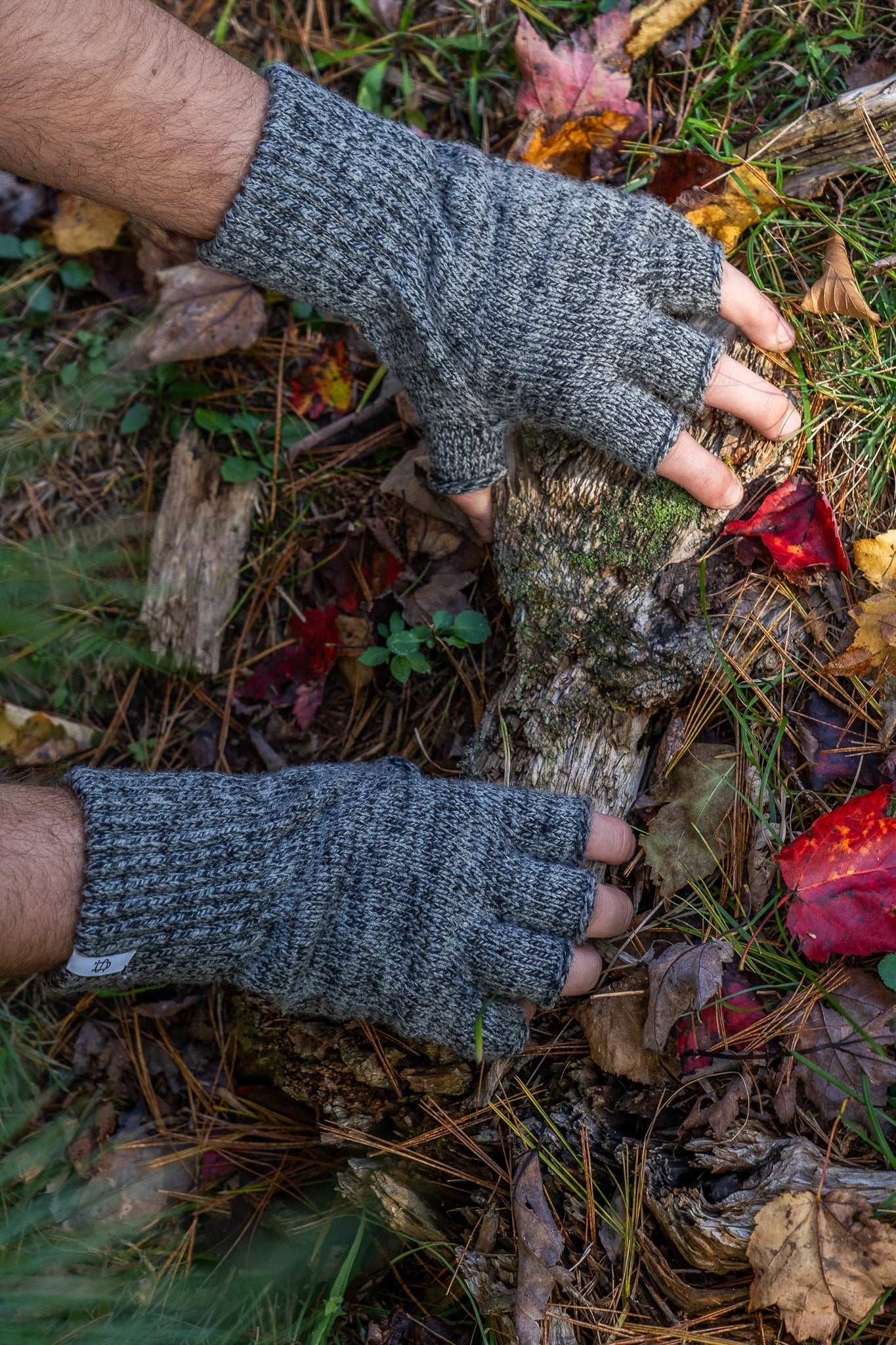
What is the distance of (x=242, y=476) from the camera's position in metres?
2.29

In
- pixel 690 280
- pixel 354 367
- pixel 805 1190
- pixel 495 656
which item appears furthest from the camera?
pixel 354 367

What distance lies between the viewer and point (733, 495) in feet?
5.48

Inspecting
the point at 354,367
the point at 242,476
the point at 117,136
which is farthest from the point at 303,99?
the point at 242,476

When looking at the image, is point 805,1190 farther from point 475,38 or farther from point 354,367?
point 475,38

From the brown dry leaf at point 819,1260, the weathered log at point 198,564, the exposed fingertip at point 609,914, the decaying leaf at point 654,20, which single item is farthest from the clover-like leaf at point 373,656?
the decaying leaf at point 654,20

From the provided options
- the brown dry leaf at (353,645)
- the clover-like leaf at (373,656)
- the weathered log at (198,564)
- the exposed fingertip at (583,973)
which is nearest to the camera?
the exposed fingertip at (583,973)

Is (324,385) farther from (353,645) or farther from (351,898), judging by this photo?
(351,898)

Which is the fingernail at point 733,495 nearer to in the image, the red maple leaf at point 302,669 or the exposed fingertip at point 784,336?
the exposed fingertip at point 784,336

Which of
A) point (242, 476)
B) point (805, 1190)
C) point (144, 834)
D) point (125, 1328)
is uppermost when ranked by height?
point (242, 476)

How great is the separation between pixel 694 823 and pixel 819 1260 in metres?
0.71

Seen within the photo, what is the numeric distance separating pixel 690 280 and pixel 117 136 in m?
1.13

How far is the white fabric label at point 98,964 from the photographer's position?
161cm

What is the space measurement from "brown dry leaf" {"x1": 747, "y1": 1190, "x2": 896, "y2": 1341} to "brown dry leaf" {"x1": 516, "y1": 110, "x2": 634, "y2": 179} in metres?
2.12

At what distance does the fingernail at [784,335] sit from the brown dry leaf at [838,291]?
87mm
